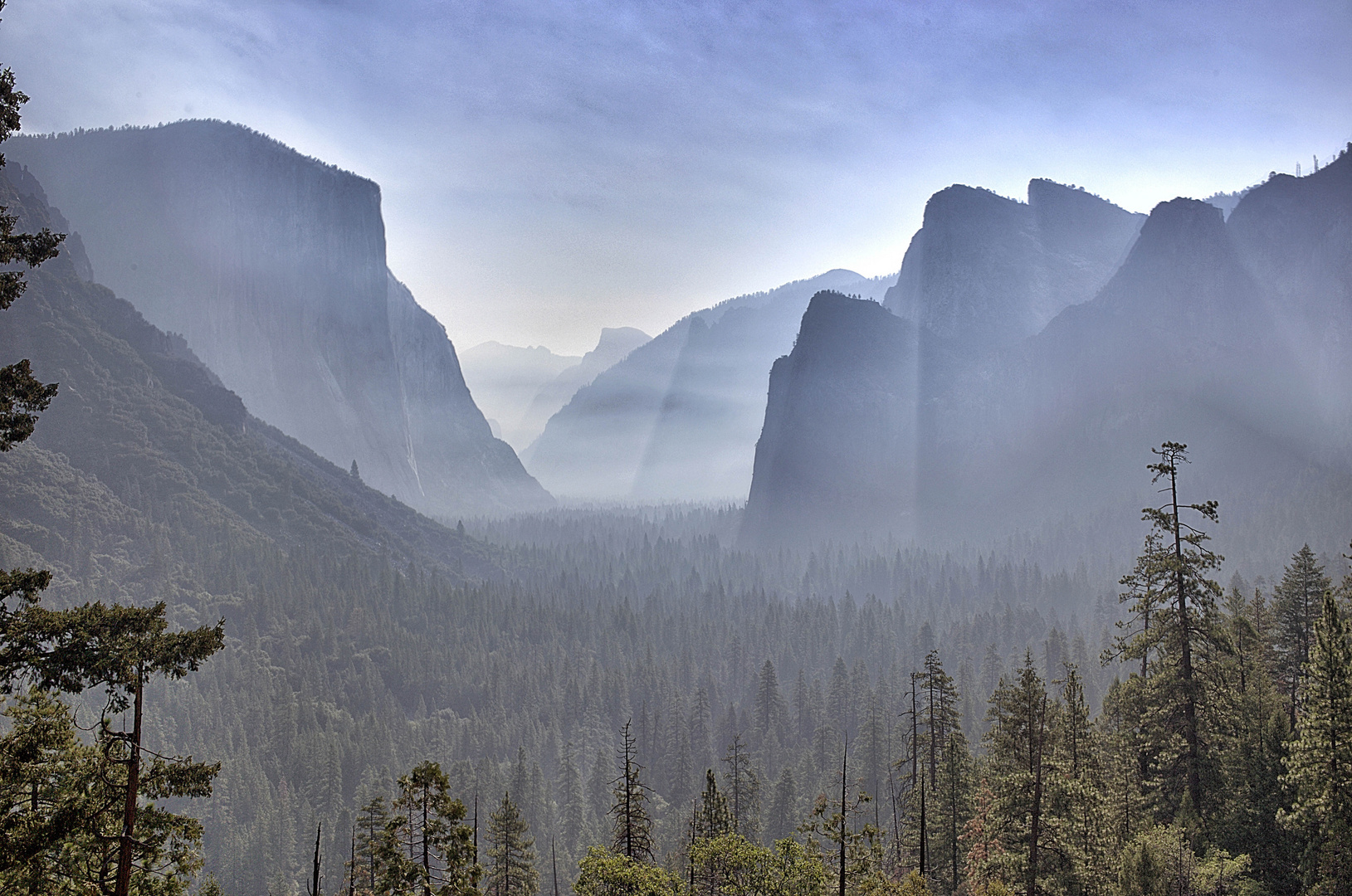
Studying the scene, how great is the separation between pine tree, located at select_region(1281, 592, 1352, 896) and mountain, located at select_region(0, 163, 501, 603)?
380ft

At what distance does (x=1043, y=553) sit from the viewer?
559ft

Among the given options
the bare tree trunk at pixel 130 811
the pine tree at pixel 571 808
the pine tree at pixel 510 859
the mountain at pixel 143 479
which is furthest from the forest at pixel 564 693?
the mountain at pixel 143 479

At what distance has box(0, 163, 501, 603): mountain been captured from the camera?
112625mm

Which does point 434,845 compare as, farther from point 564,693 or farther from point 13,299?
point 564,693

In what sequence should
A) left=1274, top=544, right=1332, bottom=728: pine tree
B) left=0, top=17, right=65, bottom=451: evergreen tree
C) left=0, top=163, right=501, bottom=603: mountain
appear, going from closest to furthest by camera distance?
1. left=0, top=17, right=65, bottom=451: evergreen tree
2. left=1274, top=544, right=1332, bottom=728: pine tree
3. left=0, top=163, right=501, bottom=603: mountain

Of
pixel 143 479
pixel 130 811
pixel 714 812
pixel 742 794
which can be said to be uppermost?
pixel 143 479

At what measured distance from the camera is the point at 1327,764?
21.3 metres

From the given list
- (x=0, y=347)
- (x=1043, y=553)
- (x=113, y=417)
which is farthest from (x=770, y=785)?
(x=0, y=347)

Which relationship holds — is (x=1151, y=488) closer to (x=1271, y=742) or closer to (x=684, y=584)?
(x=684, y=584)

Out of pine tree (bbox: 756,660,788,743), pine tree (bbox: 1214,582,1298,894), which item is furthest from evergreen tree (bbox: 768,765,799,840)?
pine tree (bbox: 1214,582,1298,894)

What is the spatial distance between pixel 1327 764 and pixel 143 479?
158684 millimetres

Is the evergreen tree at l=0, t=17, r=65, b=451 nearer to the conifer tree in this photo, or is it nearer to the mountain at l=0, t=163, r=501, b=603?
the conifer tree

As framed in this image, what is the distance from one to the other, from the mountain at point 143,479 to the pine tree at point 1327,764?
380ft

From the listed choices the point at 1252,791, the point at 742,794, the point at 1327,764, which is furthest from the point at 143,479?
the point at 1327,764
